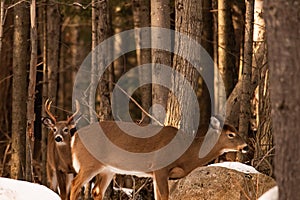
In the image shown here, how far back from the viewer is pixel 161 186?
1088cm

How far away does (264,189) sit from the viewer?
1029 cm

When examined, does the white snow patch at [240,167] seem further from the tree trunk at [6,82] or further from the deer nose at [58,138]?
the tree trunk at [6,82]

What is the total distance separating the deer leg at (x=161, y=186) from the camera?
1081 cm

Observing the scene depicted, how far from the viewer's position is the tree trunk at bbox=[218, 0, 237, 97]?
1550 centimetres

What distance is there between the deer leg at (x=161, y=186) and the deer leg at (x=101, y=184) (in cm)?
88

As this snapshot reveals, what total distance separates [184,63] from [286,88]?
5536 millimetres

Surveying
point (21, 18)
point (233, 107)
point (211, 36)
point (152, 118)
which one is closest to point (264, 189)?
point (152, 118)

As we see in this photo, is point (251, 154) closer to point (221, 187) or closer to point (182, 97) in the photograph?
point (182, 97)

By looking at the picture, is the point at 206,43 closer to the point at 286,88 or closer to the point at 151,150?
the point at 151,150

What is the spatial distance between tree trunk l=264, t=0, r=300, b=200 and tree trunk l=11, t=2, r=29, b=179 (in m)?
9.34

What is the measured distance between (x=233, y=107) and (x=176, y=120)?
2.50 m

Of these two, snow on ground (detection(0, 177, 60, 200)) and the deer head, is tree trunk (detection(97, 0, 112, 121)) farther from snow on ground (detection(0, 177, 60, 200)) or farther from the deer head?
snow on ground (detection(0, 177, 60, 200))

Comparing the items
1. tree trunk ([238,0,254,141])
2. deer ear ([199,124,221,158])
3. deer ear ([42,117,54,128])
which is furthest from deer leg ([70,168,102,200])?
tree trunk ([238,0,254,141])

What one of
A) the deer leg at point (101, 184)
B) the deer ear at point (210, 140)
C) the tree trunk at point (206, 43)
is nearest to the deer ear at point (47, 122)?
the deer leg at point (101, 184)
